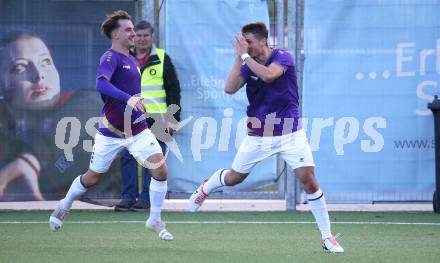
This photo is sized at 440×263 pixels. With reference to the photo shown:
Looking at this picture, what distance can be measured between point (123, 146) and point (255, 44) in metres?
1.68

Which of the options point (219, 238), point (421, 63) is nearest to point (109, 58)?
point (219, 238)

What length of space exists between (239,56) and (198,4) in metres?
4.58

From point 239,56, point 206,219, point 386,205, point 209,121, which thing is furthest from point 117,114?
point 386,205

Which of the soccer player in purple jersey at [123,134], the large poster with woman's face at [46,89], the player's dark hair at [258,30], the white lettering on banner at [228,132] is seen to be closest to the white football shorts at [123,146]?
the soccer player in purple jersey at [123,134]

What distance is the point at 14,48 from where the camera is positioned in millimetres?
14008

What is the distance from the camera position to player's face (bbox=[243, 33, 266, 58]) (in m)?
9.70

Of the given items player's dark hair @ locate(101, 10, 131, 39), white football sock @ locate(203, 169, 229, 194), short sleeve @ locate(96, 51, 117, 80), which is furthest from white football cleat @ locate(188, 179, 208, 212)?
player's dark hair @ locate(101, 10, 131, 39)

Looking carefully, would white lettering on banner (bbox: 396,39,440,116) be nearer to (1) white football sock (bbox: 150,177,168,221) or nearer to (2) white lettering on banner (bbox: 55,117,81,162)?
(2) white lettering on banner (bbox: 55,117,81,162)

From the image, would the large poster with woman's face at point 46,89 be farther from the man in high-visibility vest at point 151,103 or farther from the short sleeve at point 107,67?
the short sleeve at point 107,67

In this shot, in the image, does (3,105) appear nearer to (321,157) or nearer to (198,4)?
(198,4)

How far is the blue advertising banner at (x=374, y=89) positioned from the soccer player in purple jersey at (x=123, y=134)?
13.7ft

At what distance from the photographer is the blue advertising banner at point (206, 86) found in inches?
555

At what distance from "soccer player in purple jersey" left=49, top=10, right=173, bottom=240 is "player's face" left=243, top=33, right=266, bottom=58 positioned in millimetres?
1237

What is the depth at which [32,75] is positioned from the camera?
1409 centimetres
